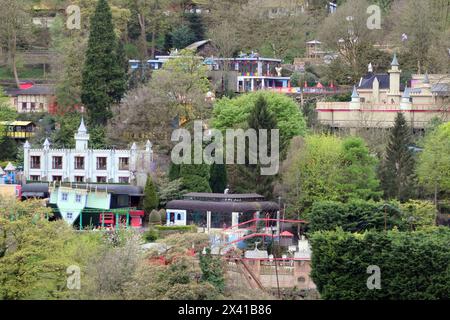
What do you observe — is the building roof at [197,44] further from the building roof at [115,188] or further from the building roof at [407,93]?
the building roof at [115,188]

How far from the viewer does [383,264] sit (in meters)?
58.9

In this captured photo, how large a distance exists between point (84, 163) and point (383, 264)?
2298cm

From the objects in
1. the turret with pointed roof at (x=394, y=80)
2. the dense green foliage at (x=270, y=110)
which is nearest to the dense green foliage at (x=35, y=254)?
the dense green foliage at (x=270, y=110)

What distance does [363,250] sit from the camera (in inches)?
2338

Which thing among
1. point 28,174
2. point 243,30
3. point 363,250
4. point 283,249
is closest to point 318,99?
point 243,30

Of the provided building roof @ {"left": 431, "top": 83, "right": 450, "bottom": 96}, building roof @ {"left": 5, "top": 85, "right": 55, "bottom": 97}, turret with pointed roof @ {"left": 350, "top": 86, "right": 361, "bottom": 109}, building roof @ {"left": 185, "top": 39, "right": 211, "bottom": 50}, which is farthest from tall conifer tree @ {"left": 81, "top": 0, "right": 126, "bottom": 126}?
building roof @ {"left": 431, "top": 83, "right": 450, "bottom": 96}

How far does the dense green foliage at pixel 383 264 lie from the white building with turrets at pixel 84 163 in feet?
61.4

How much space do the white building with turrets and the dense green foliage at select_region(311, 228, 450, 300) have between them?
1872 cm

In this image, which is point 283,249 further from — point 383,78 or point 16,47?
point 16,47

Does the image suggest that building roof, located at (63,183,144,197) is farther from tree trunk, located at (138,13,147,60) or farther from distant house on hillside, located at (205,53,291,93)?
tree trunk, located at (138,13,147,60)

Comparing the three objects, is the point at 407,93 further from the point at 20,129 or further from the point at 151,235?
the point at 151,235

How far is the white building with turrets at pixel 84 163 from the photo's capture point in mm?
77688

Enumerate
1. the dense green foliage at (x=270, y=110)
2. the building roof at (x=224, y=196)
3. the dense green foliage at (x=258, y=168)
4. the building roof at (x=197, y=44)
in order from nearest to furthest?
the building roof at (x=224, y=196) < the dense green foliage at (x=258, y=168) < the dense green foliage at (x=270, y=110) < the building roof at (x=197, y=44)

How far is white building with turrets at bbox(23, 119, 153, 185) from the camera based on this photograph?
77688mm
